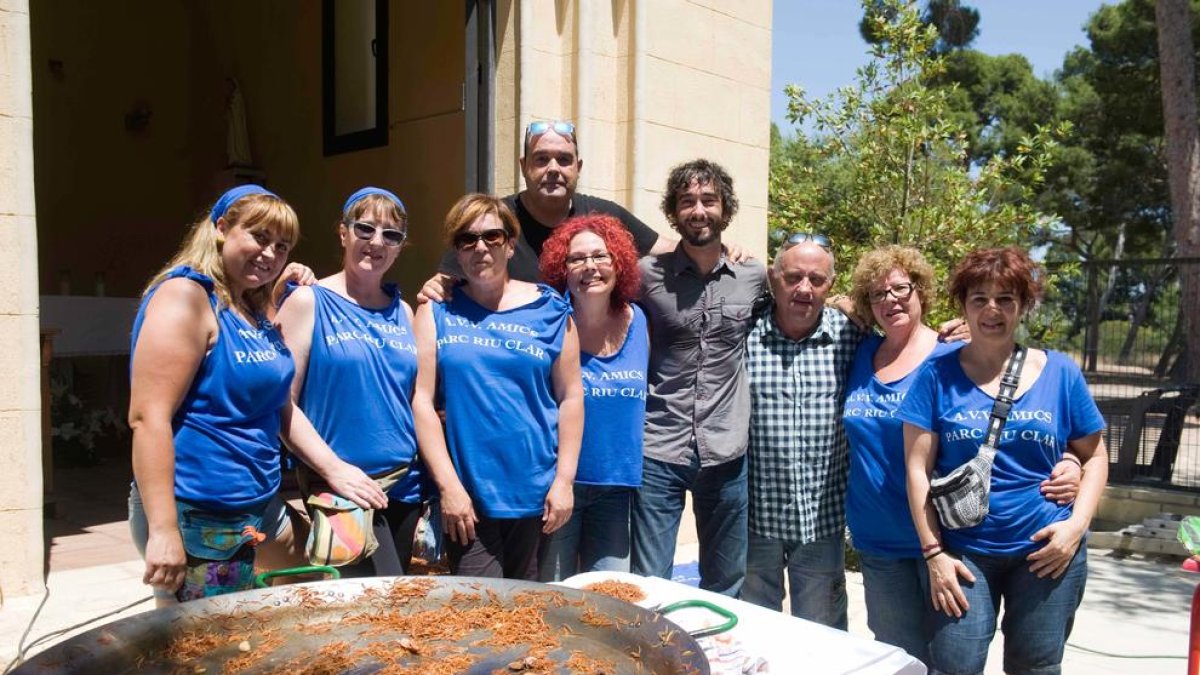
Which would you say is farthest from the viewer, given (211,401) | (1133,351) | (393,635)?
(1133,351)

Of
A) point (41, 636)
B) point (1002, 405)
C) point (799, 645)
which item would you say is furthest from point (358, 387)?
point (41, 636)

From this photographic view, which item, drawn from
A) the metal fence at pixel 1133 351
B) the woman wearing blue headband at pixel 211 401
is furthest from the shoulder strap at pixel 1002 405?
the metal fence at pixel 1133 351

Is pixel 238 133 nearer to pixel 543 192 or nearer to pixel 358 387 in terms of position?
pixel 543 192

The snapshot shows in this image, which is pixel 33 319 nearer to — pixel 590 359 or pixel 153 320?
pixel 153 320

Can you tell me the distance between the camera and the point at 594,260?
309cm

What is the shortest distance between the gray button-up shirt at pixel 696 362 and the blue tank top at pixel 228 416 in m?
1.37

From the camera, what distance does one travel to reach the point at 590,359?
3199 millimetres

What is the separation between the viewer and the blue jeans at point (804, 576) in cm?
332

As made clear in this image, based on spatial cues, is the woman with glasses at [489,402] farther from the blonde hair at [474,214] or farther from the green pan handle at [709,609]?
the green pan handle at [709,609]

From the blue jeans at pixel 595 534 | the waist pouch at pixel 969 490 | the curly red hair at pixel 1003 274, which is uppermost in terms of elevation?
the curly red hair at pixel 1003 274

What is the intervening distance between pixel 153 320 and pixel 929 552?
7.27ft

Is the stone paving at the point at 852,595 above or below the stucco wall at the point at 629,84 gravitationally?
below

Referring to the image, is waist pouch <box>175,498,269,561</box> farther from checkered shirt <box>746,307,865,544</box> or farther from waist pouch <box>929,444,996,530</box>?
waist pouch <box>929,444,996,530</box>

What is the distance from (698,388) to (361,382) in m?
1.23
